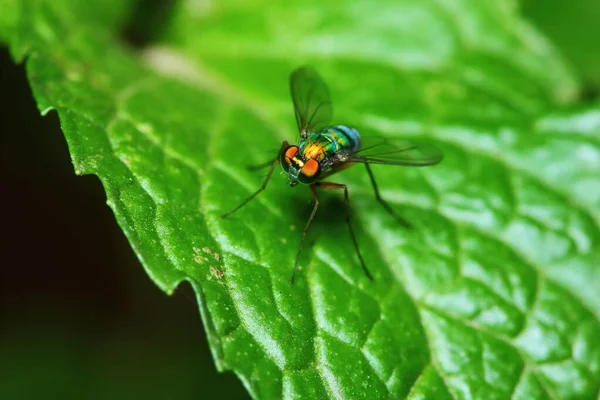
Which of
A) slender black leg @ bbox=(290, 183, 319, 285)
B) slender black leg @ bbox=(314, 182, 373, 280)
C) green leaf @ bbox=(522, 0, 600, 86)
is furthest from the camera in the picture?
green leaf @ bbox=(522, 0, 600, 86)

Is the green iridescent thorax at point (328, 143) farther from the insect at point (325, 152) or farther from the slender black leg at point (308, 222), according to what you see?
the slender black leg at point (308, 222)

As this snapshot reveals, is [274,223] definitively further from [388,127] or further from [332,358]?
[388,127]

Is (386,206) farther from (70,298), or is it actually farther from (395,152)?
(70,298)

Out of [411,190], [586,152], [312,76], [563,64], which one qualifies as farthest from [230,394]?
[563,64]

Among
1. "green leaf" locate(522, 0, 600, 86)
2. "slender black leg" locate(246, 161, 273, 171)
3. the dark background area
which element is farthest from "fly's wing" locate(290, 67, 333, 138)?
"green leaf" locate(522, 0, 600, 86)

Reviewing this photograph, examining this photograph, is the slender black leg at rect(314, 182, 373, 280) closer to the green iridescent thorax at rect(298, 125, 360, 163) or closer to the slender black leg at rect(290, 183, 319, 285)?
the slender black leg at rect(290, 183, 319, 285)
